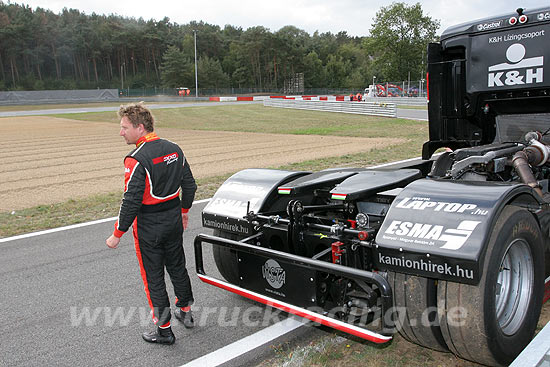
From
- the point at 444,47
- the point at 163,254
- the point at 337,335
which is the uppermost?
the point at 444,47

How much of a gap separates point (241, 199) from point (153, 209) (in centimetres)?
89

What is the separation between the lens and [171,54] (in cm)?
9031

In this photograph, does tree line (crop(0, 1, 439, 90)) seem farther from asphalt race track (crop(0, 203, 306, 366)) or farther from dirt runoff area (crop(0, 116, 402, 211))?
asphalt race track (crop(0, 203, 306, 366))

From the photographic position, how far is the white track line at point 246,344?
335 centimetres

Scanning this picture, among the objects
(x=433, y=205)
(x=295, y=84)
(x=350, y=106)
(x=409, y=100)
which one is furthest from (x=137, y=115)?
(x=295, y=84)

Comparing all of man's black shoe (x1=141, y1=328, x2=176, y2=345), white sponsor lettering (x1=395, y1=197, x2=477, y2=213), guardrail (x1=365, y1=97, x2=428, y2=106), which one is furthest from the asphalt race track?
guardrail (x1=365, y1=97, x2=428, y2=106)

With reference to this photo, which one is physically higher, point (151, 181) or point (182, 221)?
point (151, 181)

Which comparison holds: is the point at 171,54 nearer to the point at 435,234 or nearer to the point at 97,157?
the point at 97,157

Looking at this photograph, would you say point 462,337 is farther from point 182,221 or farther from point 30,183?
point 30,183

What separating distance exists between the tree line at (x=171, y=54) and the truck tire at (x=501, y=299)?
8032cm

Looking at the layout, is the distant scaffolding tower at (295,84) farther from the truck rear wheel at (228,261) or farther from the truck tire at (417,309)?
the truck tire at (417,309)

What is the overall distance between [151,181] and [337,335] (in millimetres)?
1772

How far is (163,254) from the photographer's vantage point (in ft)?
12.2

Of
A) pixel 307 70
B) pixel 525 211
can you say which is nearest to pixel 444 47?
pixel 525 211
